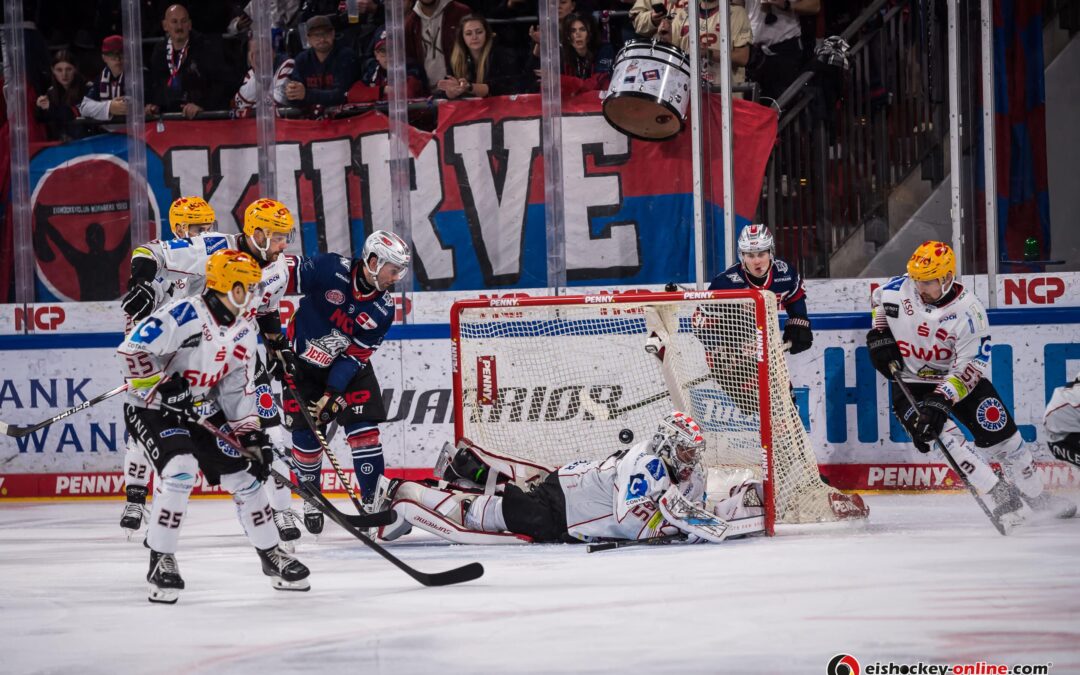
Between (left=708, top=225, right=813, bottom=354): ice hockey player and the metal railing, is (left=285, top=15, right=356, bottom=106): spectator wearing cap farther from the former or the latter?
(left=708, top=225, right=813, bottom=354): ice hockey player

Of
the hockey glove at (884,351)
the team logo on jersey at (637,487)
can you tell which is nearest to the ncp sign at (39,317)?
the team logo on jersey at (637,487)

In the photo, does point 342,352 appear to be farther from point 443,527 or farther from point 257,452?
point 257,452

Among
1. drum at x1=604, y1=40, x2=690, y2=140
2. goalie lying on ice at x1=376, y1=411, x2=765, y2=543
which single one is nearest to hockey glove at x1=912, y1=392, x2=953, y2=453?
goalie lying on ice at x1=376, y1=411, x2=765, y2=543

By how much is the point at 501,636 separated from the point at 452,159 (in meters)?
4.12

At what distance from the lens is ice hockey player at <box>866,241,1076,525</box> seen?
568 cm

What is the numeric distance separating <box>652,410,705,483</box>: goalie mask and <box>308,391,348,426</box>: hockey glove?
54.1 inches

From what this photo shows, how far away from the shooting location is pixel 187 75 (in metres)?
7.97

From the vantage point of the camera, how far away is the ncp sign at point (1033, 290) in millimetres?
6844

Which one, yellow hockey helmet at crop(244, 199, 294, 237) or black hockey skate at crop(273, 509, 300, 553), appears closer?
yellow hockey helmet at crop(244, 199, 294, 237)

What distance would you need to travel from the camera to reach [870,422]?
22.6 feet

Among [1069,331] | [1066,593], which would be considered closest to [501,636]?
[1066,593]

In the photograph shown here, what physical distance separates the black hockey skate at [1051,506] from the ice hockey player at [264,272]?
3.22 meters

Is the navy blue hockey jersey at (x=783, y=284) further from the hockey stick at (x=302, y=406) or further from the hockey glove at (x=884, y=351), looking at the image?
the hockey stick at (x=302, y=406)

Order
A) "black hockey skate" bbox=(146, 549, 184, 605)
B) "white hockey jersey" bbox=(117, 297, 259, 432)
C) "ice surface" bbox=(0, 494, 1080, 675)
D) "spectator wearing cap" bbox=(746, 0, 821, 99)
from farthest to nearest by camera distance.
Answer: "spectator wearing cap" bbox=(746, 0, 821, 99) → "black hockey skate" bbox=(146, 549, 184, 605) → "white hockey jersey" bbox=(117, 297, 259, 432) → "ice surface" bbox=(0, 494, 1080, 675)
